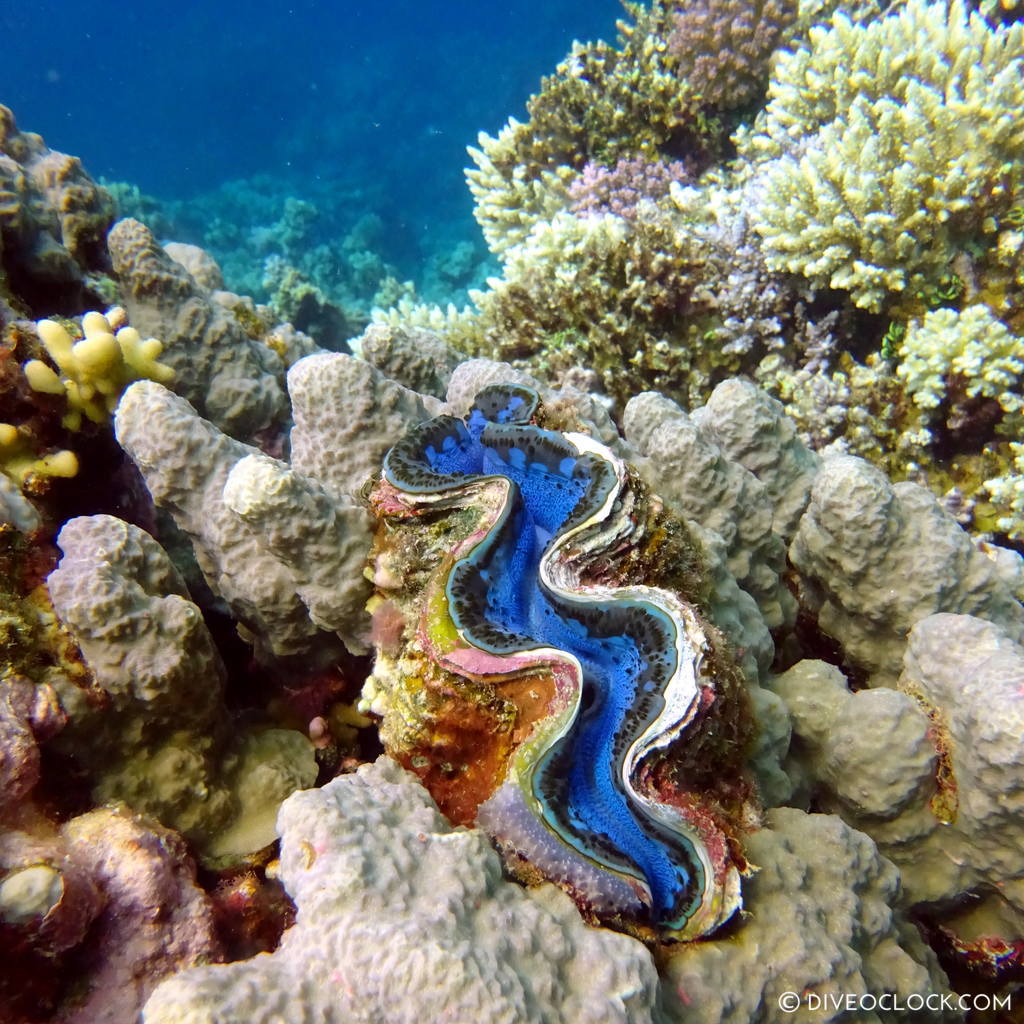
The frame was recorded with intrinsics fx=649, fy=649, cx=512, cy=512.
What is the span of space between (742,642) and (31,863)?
6.66 ft

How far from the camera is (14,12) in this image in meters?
58.7

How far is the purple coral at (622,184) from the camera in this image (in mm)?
5391

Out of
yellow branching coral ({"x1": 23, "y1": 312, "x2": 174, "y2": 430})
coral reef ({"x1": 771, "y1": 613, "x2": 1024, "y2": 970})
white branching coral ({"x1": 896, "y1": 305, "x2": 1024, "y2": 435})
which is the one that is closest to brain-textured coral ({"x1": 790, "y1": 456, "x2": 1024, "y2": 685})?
coral reef ({"x1": 771, "y1": 613, "x2": 1024, "y2": 970})

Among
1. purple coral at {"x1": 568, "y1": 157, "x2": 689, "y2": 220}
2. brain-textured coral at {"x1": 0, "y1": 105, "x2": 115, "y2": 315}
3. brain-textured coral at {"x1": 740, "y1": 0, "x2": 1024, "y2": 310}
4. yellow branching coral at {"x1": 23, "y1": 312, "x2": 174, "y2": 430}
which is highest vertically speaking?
purple coral at {"x1": 568, "y1": 157, "x2": 689, "y2": 220}

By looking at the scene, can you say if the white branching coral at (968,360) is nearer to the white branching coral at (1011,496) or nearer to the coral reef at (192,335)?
the white branching coral at (1011,496)

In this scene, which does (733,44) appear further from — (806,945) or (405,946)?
(405,946)

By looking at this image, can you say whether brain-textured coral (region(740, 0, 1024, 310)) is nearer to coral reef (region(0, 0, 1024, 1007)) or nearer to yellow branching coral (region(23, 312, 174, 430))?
coral reef (region(0, 0, 1024, 1007))

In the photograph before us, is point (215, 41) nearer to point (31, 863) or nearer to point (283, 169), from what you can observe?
point (283, 169)

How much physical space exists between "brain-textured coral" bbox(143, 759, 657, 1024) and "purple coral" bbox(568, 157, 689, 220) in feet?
16.9

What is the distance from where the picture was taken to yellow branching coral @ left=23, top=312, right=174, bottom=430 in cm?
224

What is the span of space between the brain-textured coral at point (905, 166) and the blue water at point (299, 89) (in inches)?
618

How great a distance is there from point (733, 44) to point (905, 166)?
8.57ft

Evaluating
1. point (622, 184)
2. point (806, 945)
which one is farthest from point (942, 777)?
point (622, 184)

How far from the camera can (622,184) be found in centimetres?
550
